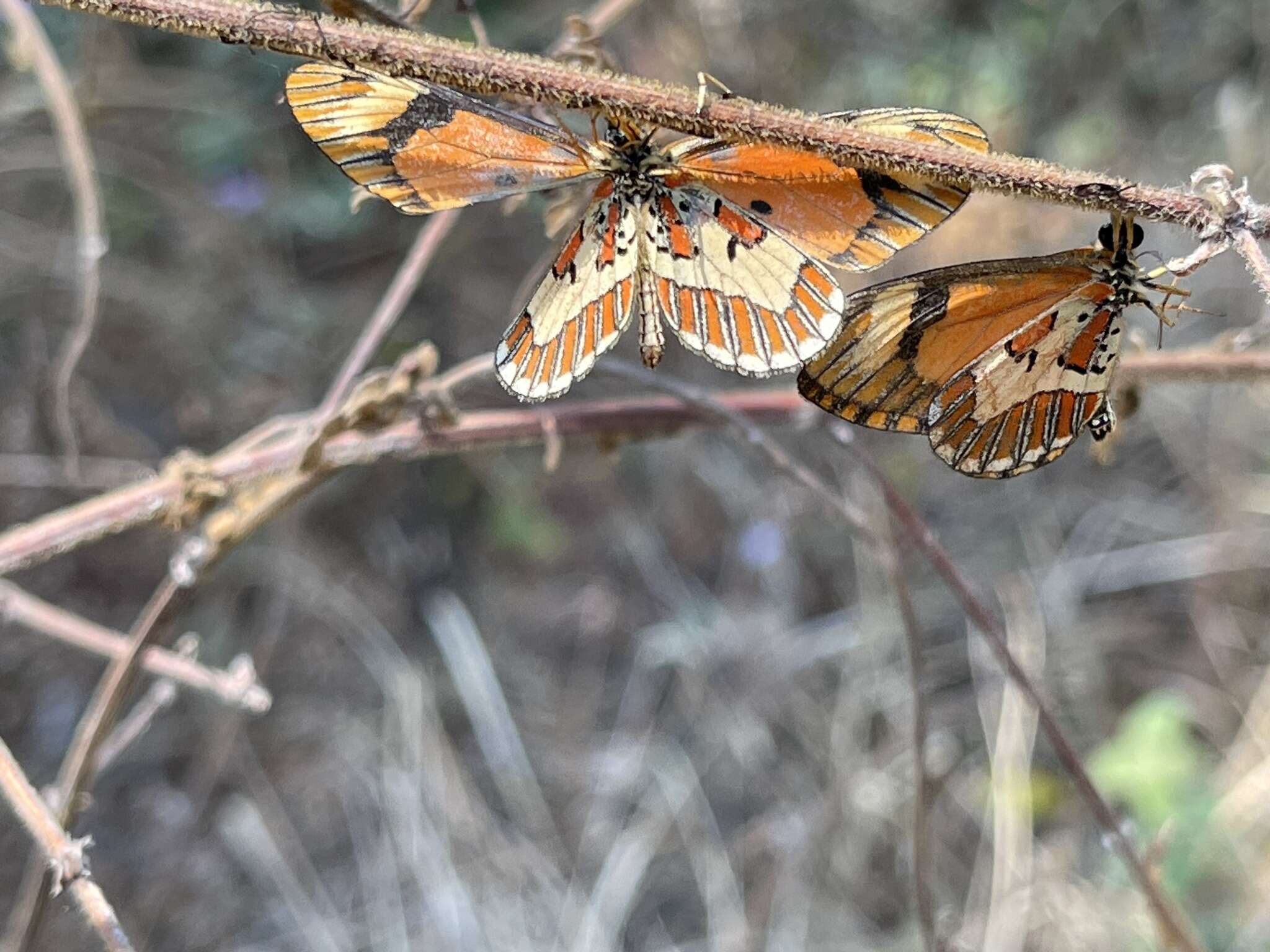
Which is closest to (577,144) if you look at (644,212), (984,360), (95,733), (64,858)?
(644,212)

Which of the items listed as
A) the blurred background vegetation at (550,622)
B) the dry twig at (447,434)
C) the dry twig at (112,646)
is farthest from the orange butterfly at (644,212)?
the blurred background vegetation at (550,622)

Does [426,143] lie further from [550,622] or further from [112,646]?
[550,622]

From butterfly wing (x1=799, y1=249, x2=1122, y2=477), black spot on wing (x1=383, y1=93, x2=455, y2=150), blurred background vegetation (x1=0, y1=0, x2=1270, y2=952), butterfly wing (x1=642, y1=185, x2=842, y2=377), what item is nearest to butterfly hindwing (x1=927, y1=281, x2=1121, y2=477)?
butterfly wing (x1=799, y1=249, x2=1122, y2=477)

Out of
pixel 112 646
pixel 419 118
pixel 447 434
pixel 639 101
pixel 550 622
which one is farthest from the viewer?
pixel 550 622

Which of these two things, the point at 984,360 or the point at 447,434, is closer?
the point at 984,360

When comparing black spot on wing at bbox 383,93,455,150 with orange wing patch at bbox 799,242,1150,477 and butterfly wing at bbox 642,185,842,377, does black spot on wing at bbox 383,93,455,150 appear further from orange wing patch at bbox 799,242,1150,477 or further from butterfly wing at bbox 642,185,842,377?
orange wing patch at bbox 799,242,1150,477
